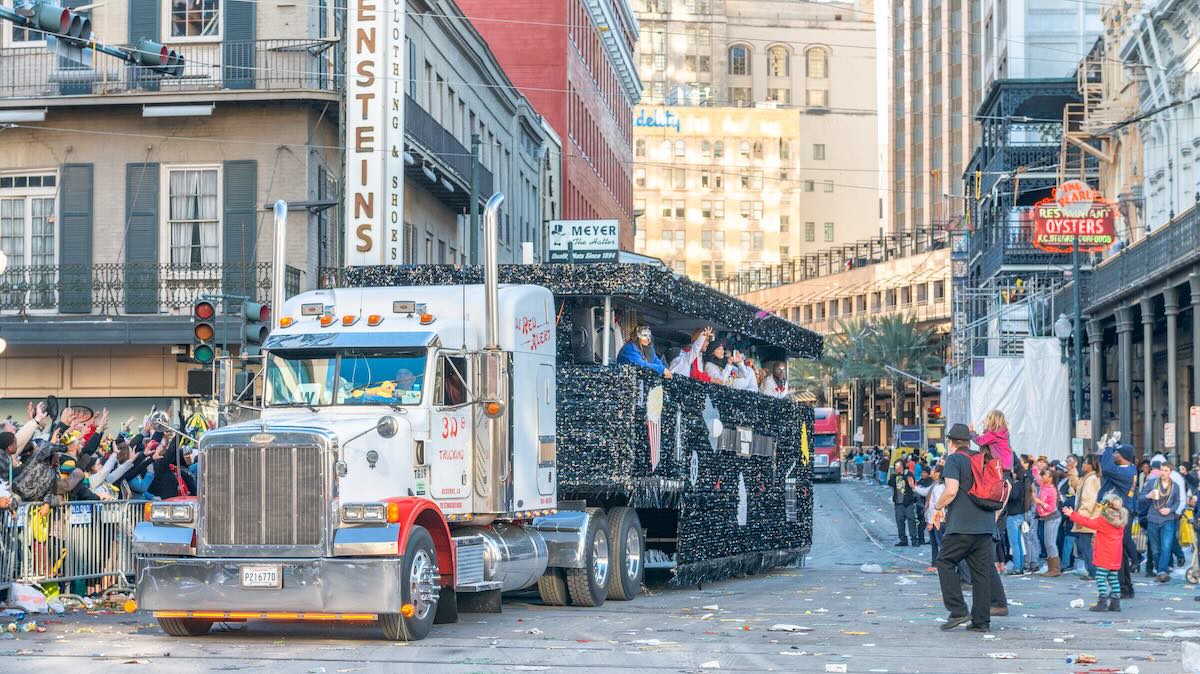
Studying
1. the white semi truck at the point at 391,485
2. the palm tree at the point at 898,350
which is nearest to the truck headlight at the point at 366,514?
the white semi truck at the point at 391,485

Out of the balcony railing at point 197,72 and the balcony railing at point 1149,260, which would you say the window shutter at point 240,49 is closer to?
the balcony railing at point 197,72

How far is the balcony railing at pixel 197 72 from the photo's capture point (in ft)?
106

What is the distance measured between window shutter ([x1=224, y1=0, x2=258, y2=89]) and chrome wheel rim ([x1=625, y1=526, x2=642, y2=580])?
16.4m

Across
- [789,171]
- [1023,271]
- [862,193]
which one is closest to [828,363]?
[1023,271]

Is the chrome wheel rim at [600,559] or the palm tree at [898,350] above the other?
the palm tree at [898,350]

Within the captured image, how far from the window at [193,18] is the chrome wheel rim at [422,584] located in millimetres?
20519

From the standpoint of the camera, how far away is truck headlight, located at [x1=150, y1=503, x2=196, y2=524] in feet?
46.2

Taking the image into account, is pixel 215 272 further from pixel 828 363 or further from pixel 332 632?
pixel 828 363

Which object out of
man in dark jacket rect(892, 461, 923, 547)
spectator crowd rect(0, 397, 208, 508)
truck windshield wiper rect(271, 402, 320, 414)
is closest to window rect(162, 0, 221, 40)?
spectator crowd rect(0, 397, 208, 508)

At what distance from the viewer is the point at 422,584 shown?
14195mm

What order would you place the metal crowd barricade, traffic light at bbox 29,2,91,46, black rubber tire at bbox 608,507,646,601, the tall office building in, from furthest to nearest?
the tall office building < black rubber tire at bbox 608,507,646,601 < the metal crowd barricade < traffic light at bbox 29,2,91,46

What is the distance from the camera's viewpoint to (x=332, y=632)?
49.4ft

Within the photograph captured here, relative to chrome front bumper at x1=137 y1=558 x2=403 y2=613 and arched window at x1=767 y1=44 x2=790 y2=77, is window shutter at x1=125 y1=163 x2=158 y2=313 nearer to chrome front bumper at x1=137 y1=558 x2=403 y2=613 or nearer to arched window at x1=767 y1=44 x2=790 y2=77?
chrome front bumper at x1=137 y1=558 x2=403 y2=613

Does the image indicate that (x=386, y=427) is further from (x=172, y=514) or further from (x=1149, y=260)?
(x=1149, y=260)
